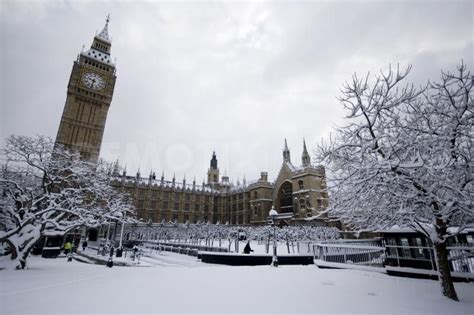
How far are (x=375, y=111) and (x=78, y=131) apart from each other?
5744 cm

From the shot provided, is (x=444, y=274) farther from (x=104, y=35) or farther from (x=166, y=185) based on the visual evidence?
(x=104, y=35)

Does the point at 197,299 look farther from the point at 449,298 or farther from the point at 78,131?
the point at 78,131

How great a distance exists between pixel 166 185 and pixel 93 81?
3108cm

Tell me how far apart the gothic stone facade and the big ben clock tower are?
496 inches

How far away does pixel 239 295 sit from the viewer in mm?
6477

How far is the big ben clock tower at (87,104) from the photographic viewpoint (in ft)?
160

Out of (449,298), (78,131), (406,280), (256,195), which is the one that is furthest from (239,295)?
(78,131)

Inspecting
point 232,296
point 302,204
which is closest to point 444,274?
point 232,296

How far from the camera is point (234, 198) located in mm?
67688

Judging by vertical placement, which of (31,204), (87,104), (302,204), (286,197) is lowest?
(31,204)

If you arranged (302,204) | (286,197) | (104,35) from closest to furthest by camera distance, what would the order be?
(302,204)
(286,197)
(104,35)

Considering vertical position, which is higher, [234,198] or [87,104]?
[87,104]

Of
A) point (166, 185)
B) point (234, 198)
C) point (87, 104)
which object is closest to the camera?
point (87, 104)

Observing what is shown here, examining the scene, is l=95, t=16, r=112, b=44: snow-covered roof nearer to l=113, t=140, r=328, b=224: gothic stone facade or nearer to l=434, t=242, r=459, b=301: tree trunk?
l=113, t=140, r=328, b=224: gothic stone facade
